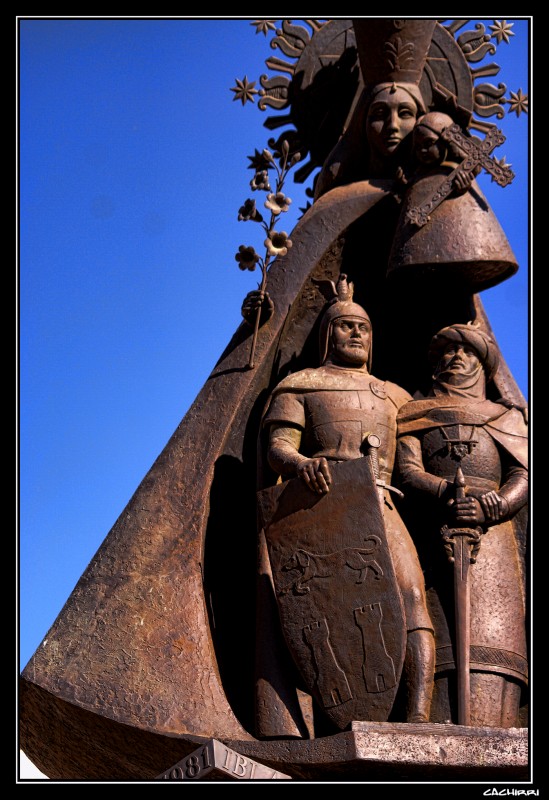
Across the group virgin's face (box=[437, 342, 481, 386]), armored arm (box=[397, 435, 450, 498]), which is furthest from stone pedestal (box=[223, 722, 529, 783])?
virgin's face (box=[437, 342, 481, 386])

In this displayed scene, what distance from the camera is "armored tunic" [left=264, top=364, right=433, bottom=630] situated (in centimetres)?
920

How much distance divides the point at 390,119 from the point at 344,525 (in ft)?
11.2

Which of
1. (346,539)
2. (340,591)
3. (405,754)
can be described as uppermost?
(346,539)

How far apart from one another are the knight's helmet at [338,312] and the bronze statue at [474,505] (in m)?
0.56

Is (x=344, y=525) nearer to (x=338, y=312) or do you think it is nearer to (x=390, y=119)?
(x=338, y=312)

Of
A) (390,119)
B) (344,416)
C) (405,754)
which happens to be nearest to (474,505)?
(344,416)

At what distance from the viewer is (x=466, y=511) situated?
9.22 m

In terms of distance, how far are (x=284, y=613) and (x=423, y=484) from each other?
4.26 feet

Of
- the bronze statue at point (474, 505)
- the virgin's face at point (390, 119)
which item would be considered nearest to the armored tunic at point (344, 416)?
the bronze statue at point (474, 505)

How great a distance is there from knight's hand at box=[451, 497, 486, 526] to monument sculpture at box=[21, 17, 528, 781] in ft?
0.05

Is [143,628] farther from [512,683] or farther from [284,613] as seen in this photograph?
[512,683]

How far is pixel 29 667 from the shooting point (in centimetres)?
897

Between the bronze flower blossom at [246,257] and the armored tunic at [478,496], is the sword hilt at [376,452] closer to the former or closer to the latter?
the armored tunic at [478,496]

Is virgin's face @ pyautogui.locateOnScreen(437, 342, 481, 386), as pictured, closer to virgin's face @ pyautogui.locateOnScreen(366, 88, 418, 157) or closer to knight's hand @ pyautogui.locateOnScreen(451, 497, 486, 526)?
knight's hand @ pyautogui.locateOnScreen(451, 497, 486, 526)
